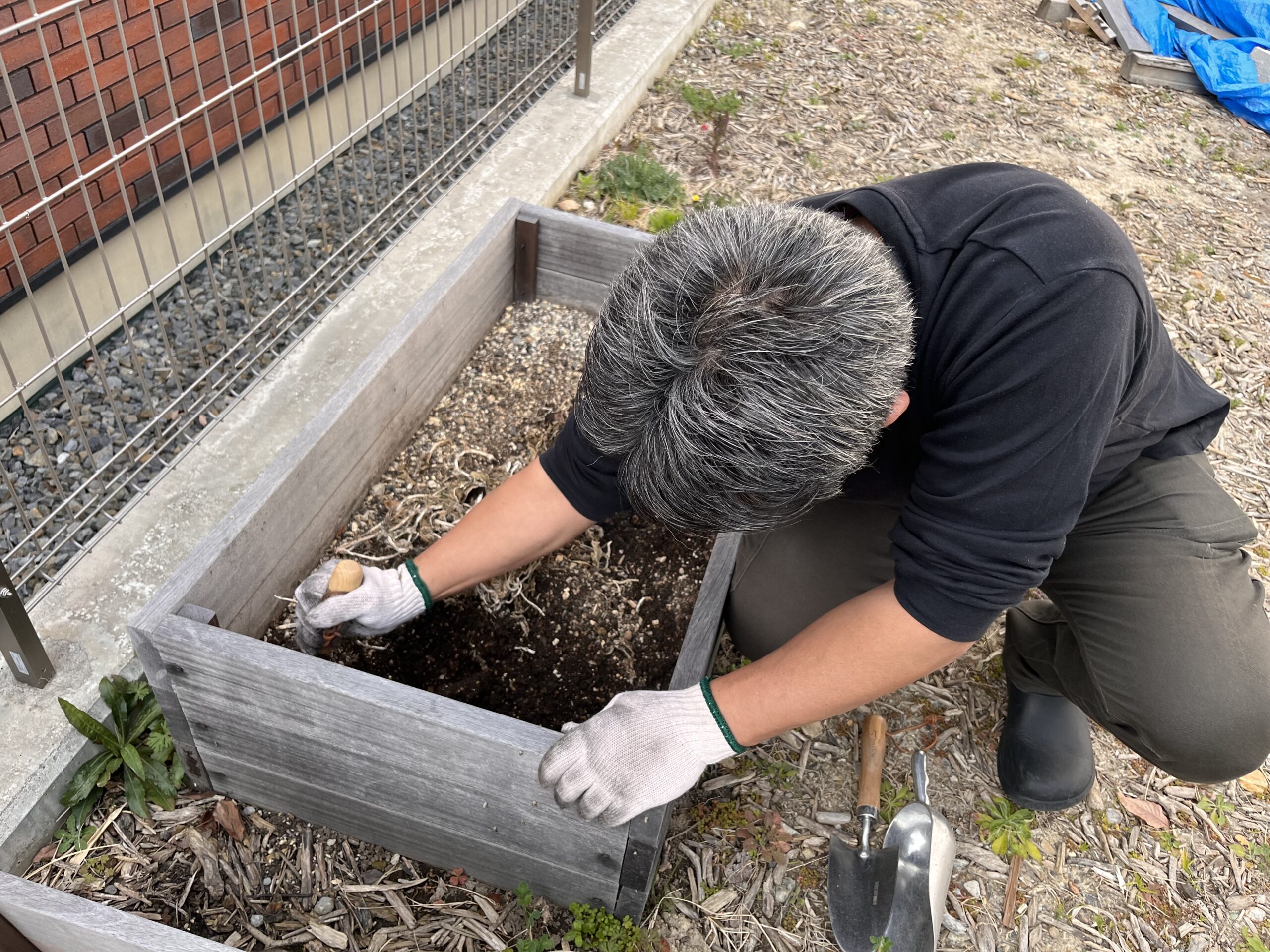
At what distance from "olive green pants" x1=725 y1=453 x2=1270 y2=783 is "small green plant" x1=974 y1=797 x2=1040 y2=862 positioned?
25 centimetres

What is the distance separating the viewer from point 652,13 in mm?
4215

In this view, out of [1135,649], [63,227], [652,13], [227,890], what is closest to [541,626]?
[227,890]

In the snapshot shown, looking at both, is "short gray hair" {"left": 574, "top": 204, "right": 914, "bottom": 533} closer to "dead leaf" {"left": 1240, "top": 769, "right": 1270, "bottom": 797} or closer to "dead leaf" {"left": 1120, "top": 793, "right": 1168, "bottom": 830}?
"dead leaf" {"left": 1120, "top": 793, "right": 1168, "bottom": 830}

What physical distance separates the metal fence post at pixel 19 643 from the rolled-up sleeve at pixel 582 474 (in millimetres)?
867

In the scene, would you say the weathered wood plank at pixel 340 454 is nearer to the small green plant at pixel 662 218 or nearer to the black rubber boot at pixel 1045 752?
the small green plant at pixel 662 218

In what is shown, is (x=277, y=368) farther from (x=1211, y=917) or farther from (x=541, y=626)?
(x=1211, y=917)

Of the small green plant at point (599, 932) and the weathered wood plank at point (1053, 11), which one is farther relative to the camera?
the weathered wood plank at point (1053, 11)

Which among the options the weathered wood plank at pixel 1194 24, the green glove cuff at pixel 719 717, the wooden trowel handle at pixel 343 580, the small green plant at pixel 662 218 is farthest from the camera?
the weathered wood plank at pixel 1194 24

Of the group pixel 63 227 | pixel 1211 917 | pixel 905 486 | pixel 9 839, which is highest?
pixel 905 486

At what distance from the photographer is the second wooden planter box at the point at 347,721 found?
1257 millimetres

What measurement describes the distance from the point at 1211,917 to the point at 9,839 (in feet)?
6.93

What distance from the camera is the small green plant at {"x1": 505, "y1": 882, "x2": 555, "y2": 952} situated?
144 cm

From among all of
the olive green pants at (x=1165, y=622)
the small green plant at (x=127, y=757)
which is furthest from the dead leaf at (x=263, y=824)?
the olive green pants at (x=1165, y=622)

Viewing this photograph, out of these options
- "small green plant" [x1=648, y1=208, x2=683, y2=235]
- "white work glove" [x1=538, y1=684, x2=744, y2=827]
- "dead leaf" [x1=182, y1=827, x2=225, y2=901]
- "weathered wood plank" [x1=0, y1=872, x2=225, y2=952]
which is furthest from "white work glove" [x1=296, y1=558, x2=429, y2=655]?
"small green plant" [x1=648, y1=208, x2=683, y2=235]
